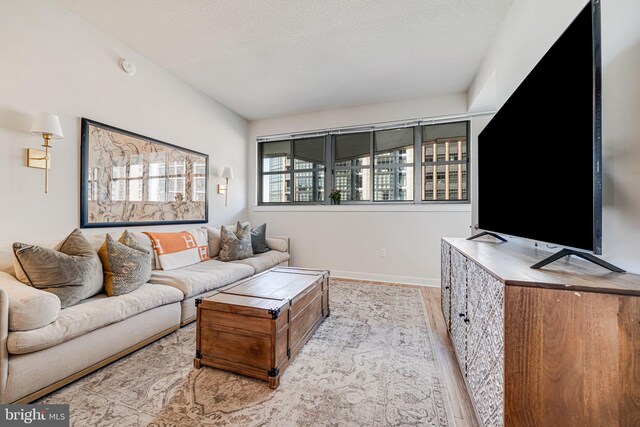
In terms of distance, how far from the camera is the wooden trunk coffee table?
157 cm

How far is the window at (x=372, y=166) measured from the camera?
3.79m

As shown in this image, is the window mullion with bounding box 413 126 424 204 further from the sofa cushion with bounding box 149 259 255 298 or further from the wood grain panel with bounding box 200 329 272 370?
the wood grain panel with bounding box 200 329 272 370

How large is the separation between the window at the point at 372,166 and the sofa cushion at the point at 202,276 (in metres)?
1.95

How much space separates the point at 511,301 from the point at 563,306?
15 centimetres

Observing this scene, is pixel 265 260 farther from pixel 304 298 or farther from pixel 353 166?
pixel 353 166

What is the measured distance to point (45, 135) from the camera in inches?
79.1

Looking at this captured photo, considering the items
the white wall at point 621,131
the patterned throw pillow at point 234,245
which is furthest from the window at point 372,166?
the white wall at point 621,131

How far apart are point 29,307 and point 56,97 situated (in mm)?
1839

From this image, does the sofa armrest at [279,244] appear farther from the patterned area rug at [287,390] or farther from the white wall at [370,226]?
the patterned area rug at [287,390]

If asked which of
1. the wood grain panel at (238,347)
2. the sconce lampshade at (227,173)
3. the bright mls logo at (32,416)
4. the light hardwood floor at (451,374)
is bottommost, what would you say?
the light hardwood floor at (451,374)

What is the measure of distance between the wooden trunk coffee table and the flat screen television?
1.49 metres

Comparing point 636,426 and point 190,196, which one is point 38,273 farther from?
point 636,426

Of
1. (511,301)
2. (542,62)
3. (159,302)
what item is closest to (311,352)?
(159,302)

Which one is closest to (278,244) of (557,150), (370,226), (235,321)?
(370,226)
